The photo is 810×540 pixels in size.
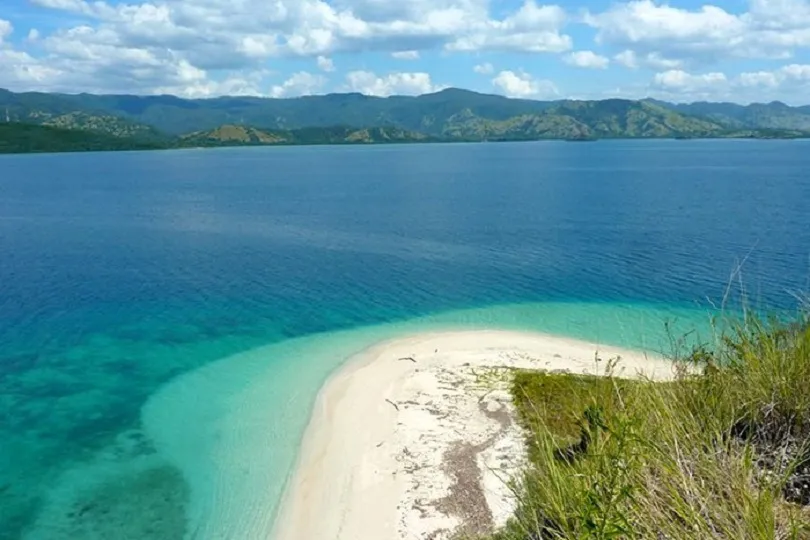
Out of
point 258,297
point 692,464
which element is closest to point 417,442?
point 692,464

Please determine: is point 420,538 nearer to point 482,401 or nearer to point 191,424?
point 482,401

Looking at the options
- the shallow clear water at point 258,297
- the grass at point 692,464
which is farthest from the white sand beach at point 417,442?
the grass at point 692,464

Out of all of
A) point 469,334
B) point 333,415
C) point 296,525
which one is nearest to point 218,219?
point 469,334


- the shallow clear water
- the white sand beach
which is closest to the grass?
the white sand beach

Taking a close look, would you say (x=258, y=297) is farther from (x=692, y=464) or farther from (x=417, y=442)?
(x=692, y=464)

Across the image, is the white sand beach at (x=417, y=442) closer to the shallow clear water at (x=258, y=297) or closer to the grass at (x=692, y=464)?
the shallow clear water at (x=258, y=297)

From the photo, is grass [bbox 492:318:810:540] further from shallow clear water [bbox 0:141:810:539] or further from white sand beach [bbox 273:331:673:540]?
shallow clear water [bbox 0:141:810:539]

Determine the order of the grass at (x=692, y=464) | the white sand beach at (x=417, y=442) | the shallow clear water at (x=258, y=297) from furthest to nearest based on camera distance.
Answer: the shallow clear water at (x=258, y=297)
the white sand beach at (x=417, y=442)
the grass at (x=692, y=464)
